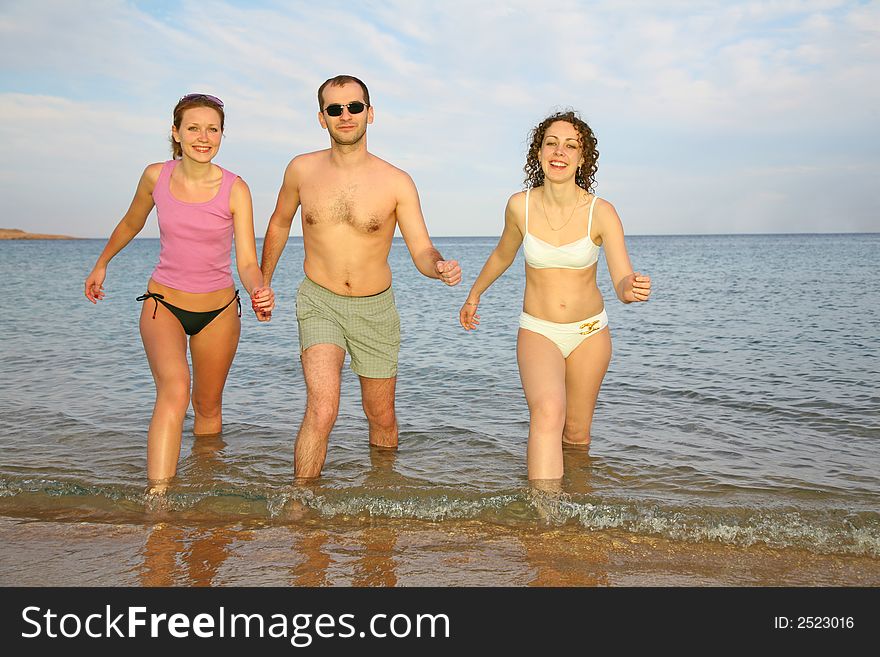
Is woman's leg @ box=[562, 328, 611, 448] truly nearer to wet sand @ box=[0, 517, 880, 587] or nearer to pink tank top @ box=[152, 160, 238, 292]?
wet sand @ box=[0, 517, 880, 587]

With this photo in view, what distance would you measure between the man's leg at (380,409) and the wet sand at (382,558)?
150cm

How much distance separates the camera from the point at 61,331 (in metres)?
15.6

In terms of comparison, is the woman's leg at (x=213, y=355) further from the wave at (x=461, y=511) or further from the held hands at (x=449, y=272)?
the held hands at (x=449, y=272)

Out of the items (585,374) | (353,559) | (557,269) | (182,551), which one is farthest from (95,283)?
(585,374)

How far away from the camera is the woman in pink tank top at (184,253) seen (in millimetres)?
5473

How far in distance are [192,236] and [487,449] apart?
3.00m

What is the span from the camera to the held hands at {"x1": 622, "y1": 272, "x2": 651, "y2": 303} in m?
4.95

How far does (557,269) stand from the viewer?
5.71 metres

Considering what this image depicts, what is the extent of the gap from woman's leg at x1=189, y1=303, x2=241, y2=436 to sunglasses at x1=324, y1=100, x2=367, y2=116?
163cm

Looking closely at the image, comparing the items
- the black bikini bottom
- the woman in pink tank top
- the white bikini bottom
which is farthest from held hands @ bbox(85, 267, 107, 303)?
the white bikini bottom

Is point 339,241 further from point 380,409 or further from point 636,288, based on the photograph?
point 636,288
